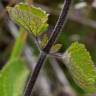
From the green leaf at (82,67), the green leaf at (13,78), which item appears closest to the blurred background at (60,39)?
the green leaf at (13,78)

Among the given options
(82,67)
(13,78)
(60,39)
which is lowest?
(60,39)

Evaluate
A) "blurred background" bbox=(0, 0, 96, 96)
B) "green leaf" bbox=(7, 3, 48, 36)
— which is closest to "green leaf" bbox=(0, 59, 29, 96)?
"blurred background" bbox=(0, 0, 96, 96)

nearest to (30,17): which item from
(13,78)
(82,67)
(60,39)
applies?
(82,67)

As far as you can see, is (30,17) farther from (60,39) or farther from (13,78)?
(60,39)

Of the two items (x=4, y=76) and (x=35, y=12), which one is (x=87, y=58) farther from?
(x=4, y=76)

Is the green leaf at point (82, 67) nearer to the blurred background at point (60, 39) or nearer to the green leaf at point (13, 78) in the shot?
the green leaf at point (13, 78)

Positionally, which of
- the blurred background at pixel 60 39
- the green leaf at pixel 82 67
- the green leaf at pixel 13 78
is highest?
the green leaf at pixel 82 67
